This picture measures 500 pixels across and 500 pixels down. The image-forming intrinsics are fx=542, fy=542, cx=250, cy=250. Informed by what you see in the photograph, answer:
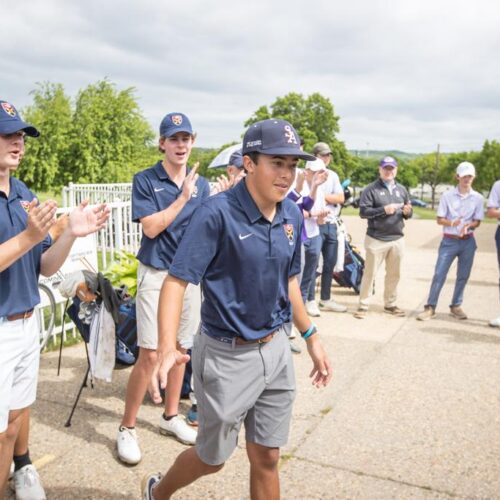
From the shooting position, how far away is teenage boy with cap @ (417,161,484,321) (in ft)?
23.1

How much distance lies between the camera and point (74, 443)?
3.77 metres

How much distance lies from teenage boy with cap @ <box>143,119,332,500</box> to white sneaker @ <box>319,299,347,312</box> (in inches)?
203

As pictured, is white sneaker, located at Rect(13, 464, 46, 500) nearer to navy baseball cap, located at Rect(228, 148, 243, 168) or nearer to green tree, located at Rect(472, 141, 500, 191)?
navy baseball cap, located at Rect(228, 148, 243, 168)

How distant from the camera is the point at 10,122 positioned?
8.30 feet

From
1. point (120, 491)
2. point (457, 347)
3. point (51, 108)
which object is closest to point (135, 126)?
point (51, 108)

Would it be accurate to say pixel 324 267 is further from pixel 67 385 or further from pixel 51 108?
pixel 51 108

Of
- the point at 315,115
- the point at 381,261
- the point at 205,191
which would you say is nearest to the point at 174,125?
the point at 205,191

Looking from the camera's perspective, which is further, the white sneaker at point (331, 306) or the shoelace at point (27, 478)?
the white sneaker at point (331, 306)

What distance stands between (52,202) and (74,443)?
2.20 metres

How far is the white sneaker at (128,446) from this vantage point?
3.46m

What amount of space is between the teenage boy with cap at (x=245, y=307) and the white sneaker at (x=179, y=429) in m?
1.10

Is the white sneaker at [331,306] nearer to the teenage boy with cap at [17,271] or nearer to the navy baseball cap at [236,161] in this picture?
the navy baseball cap at [236,161]

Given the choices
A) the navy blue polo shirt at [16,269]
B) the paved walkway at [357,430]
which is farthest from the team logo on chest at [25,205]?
the paved walkway at [357,430]

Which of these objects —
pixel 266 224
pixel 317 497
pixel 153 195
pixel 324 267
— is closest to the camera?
pixel 266 224
